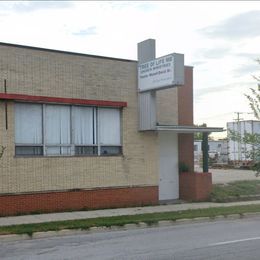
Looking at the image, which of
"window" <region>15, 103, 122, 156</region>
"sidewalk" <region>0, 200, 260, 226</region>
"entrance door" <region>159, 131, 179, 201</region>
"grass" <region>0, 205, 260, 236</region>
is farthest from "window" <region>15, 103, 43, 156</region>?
"entrance door" <region>159, 131, 179, 201</region>

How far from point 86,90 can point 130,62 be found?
2.33m

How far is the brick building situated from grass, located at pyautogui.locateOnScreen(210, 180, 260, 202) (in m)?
2.26

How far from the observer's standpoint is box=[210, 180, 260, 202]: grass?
22.0 m

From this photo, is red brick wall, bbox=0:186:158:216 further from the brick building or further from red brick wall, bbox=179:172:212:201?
red brick wall, bbox=179:172:212:201

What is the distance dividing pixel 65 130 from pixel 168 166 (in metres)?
5.33

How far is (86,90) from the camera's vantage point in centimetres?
1898

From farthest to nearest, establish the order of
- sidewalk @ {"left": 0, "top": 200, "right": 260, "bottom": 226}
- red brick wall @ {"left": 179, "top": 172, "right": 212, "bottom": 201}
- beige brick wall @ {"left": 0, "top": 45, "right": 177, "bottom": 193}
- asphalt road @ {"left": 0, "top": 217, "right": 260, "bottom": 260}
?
1. red brick wall @ {"left": 179, "top": 172, "right": 212, "bottom": 201}
2. beige brick wall @ {"left": 0, "top": 45, "right": 177, "bottom": 193}
3. sidewalk @ {"left": 0, "top": 200, "right": 260, "bottom": 226}
4. asphalt road @ {"left": 0, "top": 217, "right": 260, "bottom": 260}

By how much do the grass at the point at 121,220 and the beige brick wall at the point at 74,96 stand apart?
2.92 metres

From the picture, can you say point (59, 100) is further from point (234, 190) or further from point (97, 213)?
point (234, 190)

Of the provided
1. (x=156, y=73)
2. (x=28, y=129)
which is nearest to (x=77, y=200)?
(x=28, y=129)

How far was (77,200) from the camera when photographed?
18406 millimetres

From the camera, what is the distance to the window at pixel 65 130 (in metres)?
17.6

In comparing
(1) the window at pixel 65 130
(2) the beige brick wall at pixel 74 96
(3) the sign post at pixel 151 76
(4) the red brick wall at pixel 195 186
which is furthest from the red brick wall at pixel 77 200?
(3) the sign post at pixel 151 76

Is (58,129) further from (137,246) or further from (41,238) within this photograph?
(137,246)
